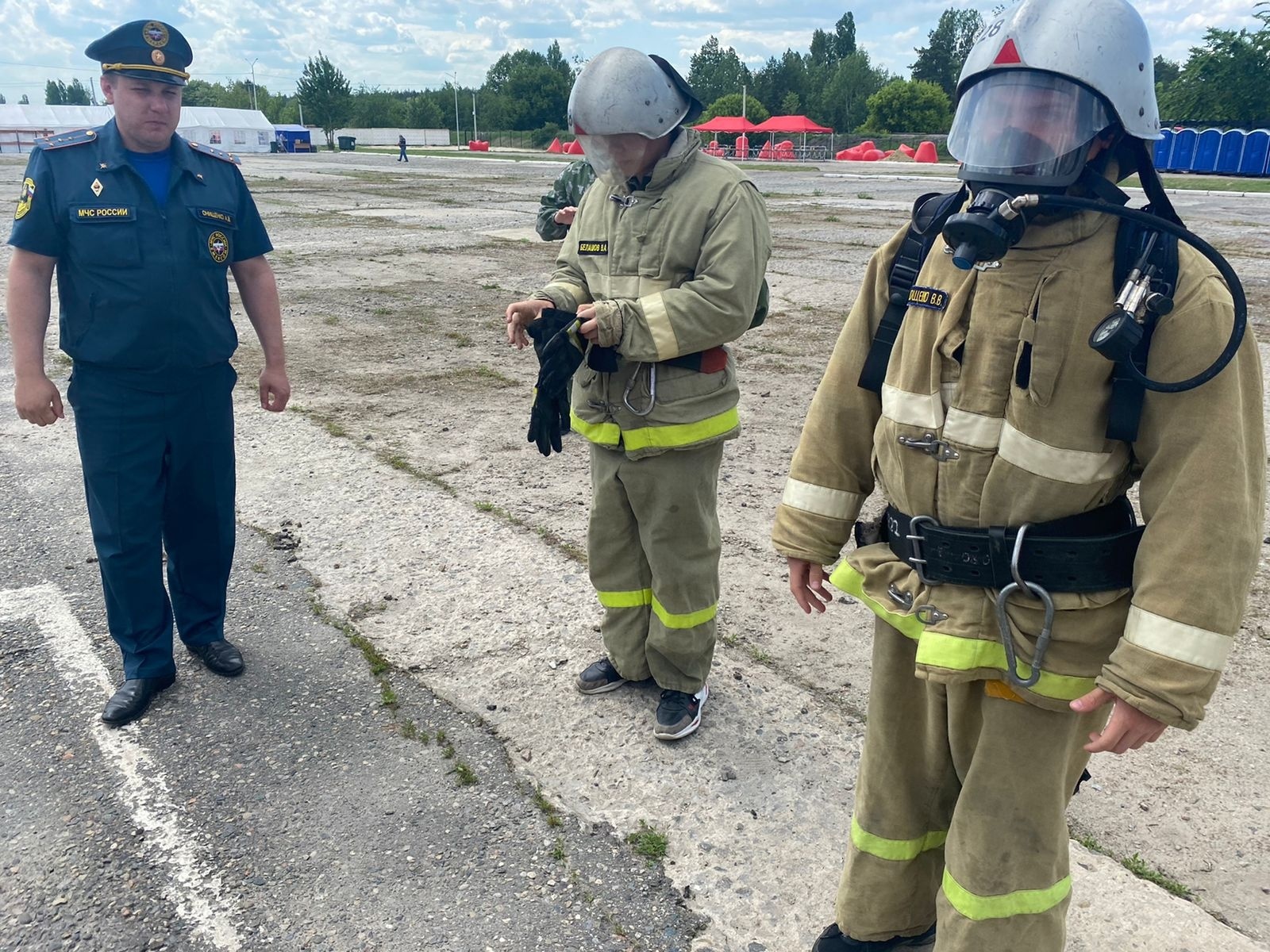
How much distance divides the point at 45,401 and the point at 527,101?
94.8m

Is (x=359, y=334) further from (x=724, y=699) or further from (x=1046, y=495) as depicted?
(x=1046, y=495)

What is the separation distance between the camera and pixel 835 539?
2229 mm

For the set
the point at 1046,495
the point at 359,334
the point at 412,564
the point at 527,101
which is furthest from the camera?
the point at 527,101

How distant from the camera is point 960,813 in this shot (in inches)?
77.6

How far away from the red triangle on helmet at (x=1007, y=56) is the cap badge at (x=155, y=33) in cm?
280

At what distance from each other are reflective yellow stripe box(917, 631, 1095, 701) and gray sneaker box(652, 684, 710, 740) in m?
1.48

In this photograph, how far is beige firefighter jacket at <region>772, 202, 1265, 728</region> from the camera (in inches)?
64.1

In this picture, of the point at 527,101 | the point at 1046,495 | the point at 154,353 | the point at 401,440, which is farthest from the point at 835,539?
the point at 527,101

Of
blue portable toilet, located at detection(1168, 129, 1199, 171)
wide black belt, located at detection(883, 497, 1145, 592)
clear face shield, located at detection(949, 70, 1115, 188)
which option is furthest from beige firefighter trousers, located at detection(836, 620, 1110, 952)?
blue portable toilet, located at detection(1168, 129, 1199, 171)

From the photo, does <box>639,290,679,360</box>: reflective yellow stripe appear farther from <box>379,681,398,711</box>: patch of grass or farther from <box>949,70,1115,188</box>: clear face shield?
<box>379,681,398,711</box>: patch of grass

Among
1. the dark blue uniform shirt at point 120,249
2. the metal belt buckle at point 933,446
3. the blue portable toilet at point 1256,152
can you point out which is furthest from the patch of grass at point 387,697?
the blue portable toilet at point 1256,152

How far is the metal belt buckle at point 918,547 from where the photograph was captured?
1.92 m

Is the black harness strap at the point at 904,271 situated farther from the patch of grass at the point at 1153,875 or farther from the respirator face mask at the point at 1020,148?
the patch of grass at the point at 1153,875

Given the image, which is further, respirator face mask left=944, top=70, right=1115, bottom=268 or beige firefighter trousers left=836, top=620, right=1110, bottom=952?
beige firefighter trousers left=836, top=620, right=1110, bottom=952
